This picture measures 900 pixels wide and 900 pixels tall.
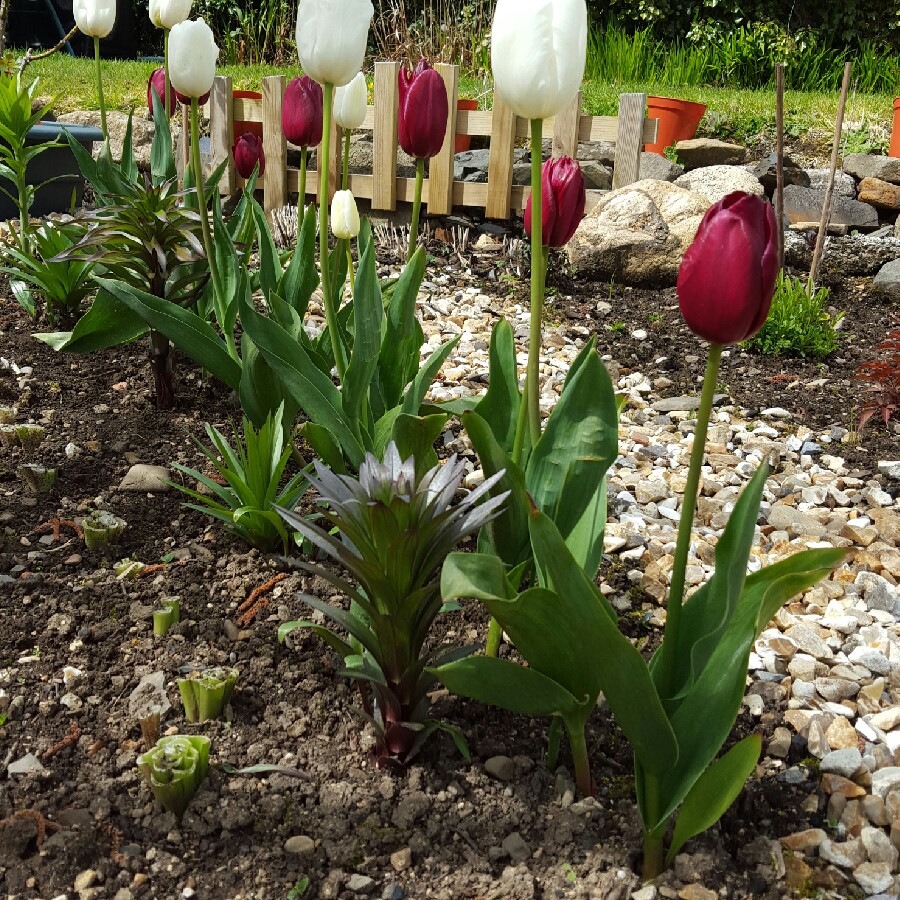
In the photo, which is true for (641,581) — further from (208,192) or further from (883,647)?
(208,192)

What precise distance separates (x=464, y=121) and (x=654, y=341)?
2164mm

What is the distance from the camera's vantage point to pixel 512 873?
142cm

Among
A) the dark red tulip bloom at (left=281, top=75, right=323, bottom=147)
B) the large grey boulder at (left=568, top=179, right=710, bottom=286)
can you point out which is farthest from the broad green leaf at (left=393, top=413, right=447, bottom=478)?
the large grey boulder at (left=568, top=179, right=710, bottom=286)

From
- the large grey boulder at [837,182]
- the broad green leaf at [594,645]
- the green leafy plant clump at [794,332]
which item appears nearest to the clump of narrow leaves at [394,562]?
the broad green leaf at [594,645]

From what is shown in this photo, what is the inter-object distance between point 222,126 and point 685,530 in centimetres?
505

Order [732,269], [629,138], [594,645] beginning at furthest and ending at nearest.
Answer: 1. [629,138]
2. [594,645]
3. [732,269]

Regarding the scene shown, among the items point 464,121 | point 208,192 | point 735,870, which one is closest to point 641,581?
point 735,870

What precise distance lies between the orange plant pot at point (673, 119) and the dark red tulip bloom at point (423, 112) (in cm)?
481

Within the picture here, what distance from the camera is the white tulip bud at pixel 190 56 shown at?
2.12 meters

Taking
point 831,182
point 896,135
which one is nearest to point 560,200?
point 831,182

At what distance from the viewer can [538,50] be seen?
129 centimetres

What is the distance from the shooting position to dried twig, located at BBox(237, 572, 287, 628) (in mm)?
1966

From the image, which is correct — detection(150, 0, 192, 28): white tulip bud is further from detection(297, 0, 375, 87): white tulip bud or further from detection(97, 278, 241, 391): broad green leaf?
detection(297, 0, 375, 87): white tulip bud

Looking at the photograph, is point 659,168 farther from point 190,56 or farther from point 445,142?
point 190,56
